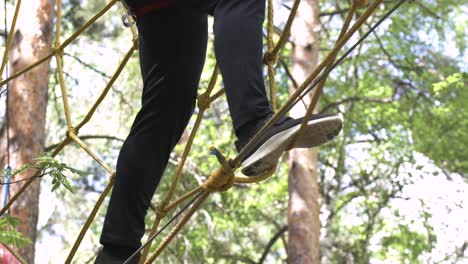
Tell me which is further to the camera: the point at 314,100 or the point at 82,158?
the point at 82,158

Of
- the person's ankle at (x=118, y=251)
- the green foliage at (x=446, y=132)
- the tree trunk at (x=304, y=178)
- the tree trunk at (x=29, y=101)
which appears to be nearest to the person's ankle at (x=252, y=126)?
the person's ankle at (x=118, y=251)

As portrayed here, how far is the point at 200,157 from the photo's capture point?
32.1 feet

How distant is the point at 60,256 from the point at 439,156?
5.26m

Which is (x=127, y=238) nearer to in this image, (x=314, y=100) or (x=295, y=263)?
(x=314, y=100)

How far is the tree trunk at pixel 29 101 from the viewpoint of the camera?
4.68m

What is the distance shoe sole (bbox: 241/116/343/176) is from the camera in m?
1.48

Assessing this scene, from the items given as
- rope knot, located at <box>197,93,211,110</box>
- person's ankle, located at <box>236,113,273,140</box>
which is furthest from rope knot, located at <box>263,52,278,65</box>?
rope knot, located at <box>197,93,211,110</box>

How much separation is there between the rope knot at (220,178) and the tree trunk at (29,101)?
10.6 ft

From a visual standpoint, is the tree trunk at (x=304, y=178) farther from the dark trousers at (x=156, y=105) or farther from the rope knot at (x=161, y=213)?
the dark trousers at (x=156, y=105)

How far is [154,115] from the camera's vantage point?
1.77m

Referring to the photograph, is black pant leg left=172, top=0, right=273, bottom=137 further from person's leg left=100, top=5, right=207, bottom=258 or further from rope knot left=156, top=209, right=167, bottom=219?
rope knot left=156, top=209, right=167, bottom=219

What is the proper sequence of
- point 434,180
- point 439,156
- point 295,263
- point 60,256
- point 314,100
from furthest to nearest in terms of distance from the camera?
point 60,256 → point 434,180 → point 439,156 → point 295,263 → point 314,100

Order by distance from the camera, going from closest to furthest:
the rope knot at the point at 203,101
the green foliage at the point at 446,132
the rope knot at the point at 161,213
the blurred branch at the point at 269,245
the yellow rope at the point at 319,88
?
the yellow rope at the point at 319,88, the rope knot at the point at 161,213, the rope knot at the point at 203,101, the blurred branch at the point at 269,245, the green foliage at the point at 446,132

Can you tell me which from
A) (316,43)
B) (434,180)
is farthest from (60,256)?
(316,43)
